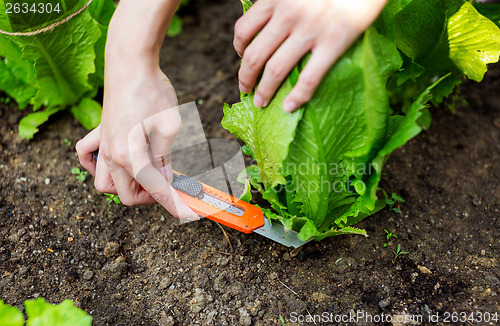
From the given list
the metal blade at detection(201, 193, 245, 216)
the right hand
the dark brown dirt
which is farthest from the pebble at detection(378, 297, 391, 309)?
the right hand

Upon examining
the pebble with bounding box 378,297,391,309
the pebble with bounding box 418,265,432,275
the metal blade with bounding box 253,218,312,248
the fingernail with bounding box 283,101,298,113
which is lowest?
the pebble with bounding box 378,297,391,309

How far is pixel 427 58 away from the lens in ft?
8.21

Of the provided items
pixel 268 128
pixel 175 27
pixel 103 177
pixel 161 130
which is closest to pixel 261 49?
pixel 268 128

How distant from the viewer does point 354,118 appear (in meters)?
1.77

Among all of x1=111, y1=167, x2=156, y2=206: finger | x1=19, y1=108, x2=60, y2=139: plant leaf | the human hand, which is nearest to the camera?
the human hand

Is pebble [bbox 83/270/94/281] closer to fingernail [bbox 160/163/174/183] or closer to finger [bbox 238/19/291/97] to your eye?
fingernail [bbox 160/163/174/183]

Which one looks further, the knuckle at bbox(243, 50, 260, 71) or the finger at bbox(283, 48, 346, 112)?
the knuckle at bbox(243, 50, 260, 71)

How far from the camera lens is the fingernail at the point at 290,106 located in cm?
169

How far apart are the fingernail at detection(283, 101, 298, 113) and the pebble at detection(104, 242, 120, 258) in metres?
1.29

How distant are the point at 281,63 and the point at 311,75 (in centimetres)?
14

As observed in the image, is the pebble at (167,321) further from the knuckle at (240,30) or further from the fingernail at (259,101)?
the knuckle at (240,30)

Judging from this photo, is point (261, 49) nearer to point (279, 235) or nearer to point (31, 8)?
point (279, 235)

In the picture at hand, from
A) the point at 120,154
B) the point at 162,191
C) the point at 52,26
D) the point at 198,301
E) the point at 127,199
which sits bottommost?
the point at 198,301

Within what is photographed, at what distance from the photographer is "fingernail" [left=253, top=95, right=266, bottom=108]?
5.97 ft
